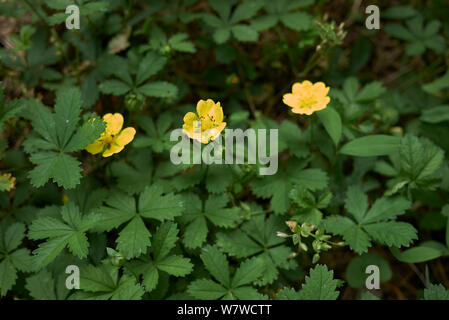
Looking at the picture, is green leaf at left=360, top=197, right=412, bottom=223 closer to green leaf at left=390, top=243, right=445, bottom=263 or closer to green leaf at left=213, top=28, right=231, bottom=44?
green leaf at left=390, top=243, right=445, bottom=263

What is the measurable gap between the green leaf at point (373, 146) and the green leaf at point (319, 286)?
0.77 meters

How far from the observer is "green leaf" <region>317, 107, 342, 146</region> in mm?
2235

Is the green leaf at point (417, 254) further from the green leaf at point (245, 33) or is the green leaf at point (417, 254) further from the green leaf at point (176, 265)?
the green leaf at point (245, 33)

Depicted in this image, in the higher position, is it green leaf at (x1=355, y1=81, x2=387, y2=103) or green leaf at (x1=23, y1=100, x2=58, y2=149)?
green leaf at (x1=355, y1=81, x2=387, y2=103)

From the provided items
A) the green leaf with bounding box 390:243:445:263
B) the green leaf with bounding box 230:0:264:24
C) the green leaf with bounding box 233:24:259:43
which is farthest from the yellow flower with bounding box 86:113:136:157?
the green leaf with bounding box 390:243:445:263

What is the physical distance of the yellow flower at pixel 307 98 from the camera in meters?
2.11

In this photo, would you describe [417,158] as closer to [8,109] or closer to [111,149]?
[111,149]

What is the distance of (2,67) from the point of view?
2.70 m

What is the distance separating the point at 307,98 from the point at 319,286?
1001 millimetres

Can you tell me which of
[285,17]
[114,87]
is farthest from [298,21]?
[114,87]

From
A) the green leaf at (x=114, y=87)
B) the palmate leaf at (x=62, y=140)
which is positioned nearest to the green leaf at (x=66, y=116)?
the palmate leaf at (x=62, y=140)

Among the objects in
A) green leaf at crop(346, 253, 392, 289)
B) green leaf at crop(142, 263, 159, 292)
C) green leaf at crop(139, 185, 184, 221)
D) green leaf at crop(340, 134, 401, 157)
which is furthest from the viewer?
green leaf at crop(346, 253, 392, 289)

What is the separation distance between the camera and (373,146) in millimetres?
2250
